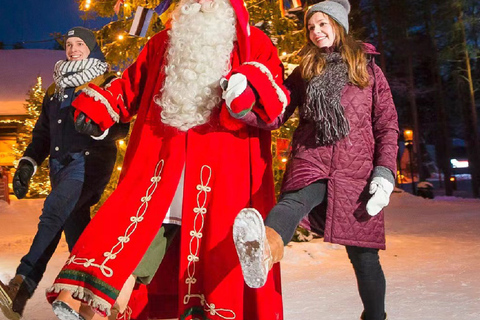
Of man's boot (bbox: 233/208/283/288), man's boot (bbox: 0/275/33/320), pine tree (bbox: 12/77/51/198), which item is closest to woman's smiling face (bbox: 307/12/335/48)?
man's boot (bbox: 233/208/283/288)

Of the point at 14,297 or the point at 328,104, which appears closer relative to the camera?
the point at 328,104

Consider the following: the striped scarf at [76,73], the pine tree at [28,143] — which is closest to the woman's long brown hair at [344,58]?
the striped scarf at [76,73]

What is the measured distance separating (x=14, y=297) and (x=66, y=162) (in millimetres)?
822

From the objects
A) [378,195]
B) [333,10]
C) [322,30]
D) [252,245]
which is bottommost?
[252,245]

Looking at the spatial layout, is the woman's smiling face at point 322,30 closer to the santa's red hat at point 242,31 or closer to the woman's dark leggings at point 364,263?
the santa's red hat at point 242,31

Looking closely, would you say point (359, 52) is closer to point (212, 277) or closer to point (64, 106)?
point (212, 277)

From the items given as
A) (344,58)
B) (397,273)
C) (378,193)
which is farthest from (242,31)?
(397,273)

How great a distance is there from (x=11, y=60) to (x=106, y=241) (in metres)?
19.9

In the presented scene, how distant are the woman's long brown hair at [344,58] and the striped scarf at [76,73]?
131cm

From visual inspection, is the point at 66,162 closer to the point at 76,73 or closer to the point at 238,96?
the point at 76,73

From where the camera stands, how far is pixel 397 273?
479 centimetres

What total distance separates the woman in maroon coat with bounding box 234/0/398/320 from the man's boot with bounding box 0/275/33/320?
1.50 meters

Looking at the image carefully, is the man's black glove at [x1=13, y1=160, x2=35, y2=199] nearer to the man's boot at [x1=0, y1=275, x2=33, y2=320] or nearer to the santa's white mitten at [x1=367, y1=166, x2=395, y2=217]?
the man's boot at [x1=0, y1=275, x2=33, y2=320]

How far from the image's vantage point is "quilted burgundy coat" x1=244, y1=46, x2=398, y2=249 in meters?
2.54
